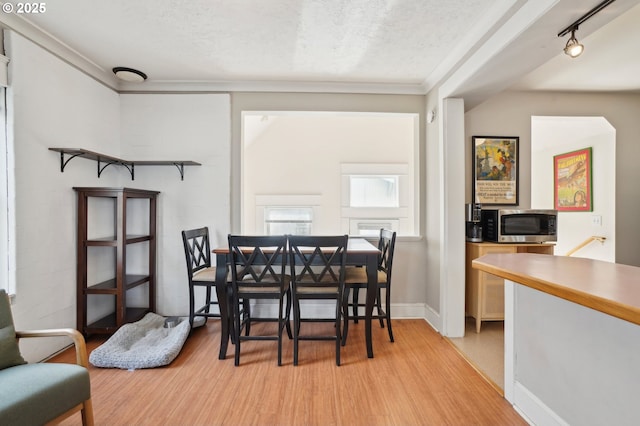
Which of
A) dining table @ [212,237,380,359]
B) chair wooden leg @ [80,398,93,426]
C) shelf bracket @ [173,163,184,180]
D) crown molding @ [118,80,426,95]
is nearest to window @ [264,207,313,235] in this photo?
shelf bracket @ [173,163,184,180]

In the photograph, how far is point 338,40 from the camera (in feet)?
7.56

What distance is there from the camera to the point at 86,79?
269cm

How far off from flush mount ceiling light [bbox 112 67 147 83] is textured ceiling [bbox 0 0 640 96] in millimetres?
67

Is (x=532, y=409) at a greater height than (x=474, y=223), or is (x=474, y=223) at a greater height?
(x=474, y=223)

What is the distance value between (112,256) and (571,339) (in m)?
3.53

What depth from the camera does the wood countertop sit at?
0.92m

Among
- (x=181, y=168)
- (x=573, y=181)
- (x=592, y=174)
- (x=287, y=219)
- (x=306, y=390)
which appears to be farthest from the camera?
(x=287, y=219)

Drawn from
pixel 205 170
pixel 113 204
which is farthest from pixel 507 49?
pixel 113 204

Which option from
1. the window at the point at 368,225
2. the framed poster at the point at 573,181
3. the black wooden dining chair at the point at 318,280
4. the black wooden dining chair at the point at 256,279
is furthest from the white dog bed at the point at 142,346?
the framed poster at the point at 573,181

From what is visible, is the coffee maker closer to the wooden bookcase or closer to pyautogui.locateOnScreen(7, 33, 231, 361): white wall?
pyautogui.locateOnScreen(7, 33, 231, 361): white wall

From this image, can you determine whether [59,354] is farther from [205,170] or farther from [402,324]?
[402,324]

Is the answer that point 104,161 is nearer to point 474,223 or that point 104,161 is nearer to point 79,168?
point 79,168

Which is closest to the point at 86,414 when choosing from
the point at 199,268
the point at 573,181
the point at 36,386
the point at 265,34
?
the point at 36,386

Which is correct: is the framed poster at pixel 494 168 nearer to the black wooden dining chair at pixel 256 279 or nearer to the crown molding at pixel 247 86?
the crown molding at pixel 247 86
